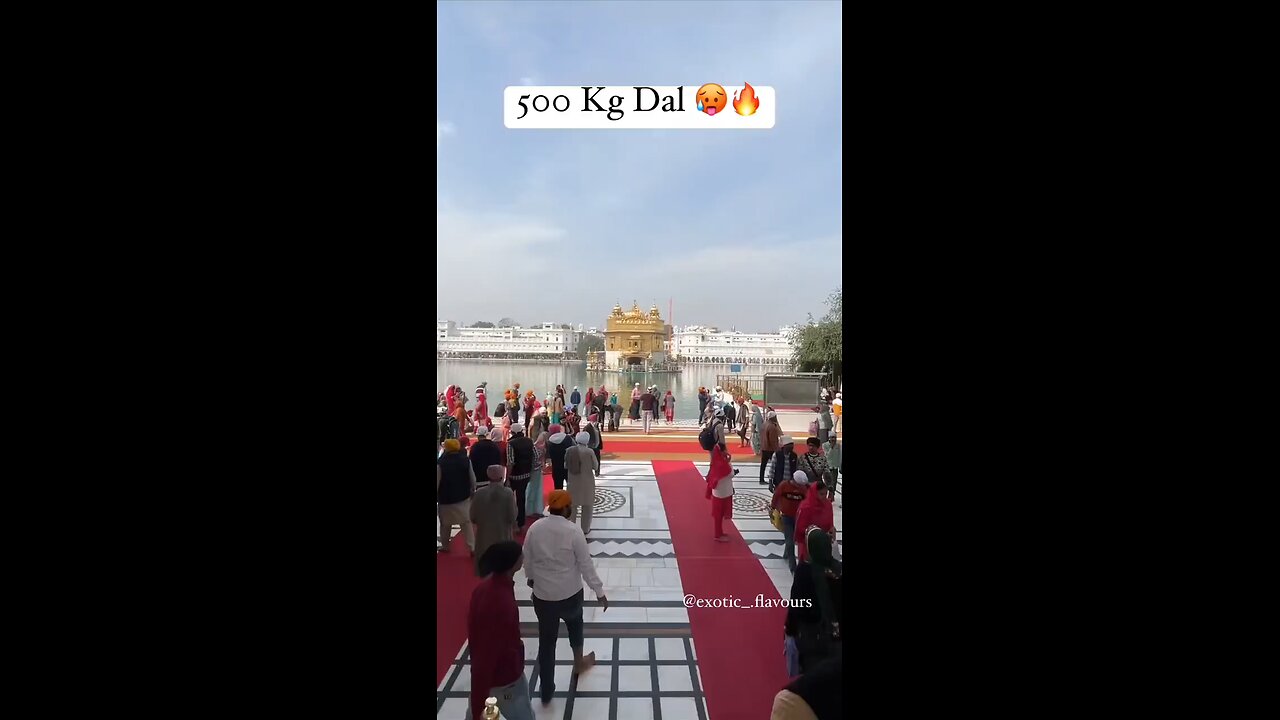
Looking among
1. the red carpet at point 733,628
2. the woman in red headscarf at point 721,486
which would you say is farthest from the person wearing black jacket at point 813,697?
the woman in red headscarf at point 721,486

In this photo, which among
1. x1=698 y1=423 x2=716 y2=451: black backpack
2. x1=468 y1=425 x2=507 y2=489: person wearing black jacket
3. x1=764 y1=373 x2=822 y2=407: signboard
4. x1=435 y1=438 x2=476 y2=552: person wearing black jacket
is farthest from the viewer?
x1=764 y1=373 x2=822 y2=407: signboard

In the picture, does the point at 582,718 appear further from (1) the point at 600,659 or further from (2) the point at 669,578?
(2) the point at 669,578

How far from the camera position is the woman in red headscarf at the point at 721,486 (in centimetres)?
339

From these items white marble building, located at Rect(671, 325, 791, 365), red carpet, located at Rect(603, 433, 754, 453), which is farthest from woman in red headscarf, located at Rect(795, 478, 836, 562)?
red carpet, located at Rect(603, 433, 754, 453)

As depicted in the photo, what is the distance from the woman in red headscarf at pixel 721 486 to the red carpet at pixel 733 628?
0.09m

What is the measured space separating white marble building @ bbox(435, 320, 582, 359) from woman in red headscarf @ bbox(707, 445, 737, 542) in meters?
1.07

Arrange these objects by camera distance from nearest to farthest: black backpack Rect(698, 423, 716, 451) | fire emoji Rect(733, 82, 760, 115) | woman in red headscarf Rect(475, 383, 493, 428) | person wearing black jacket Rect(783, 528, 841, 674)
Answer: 1. person wearing black jacket Rect(783, 528, 841, 674)
2. fire emoji Rect(733, 82, 760, 115)
3. black backpack Rect(698, 423, 716, 451)
4. woman in red headscarf Rect(475, 383, 493, 428)

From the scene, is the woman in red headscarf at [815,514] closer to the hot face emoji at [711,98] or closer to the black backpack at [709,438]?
the black backpack at [709,438]

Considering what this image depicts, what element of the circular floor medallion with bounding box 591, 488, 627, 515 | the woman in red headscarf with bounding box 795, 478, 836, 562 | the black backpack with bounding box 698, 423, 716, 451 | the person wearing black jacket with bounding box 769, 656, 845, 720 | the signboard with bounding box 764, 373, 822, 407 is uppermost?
the signboard with bounding box 764, 373, 822, 407

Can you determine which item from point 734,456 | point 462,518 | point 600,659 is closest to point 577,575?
point 600,659

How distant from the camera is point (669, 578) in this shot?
305cm

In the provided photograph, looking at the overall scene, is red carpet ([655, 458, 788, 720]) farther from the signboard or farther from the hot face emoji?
the hot face emoji

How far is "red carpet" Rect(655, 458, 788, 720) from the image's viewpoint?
216 cm

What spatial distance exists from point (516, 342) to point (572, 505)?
3.80 ft
